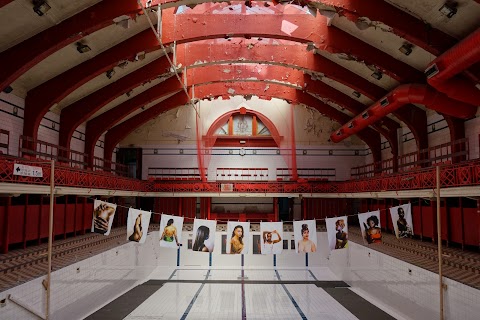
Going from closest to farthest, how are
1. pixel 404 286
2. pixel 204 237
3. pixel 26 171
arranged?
pixel 26 171
pixel 404 286
pixel 204 237

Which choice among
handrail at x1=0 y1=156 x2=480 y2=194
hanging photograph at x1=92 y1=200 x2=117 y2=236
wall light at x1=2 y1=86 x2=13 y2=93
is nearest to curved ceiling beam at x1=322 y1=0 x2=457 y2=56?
handrail at x1=0 y1=156 x2=480 y2=194

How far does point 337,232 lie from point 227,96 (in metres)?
11.2

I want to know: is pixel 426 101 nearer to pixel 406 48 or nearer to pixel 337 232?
pixel 406 48

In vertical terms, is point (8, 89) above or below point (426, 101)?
above

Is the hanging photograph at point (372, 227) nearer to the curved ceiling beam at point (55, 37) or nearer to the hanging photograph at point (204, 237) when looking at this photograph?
the hanging photograph at point (204, 237)

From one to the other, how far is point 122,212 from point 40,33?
1361 cm

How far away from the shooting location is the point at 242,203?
25.1 metres

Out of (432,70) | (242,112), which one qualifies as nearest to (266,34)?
(432,70)

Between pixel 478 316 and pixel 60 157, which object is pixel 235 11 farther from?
pixel 478 316

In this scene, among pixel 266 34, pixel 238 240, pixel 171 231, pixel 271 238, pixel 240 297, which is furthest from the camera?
pixel 240 297

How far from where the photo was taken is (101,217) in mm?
10664

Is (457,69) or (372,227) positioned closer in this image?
(457,69)

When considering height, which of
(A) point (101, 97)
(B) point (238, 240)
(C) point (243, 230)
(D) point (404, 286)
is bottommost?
(D) point (404, 286)

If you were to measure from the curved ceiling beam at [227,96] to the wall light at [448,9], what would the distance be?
11.4m
